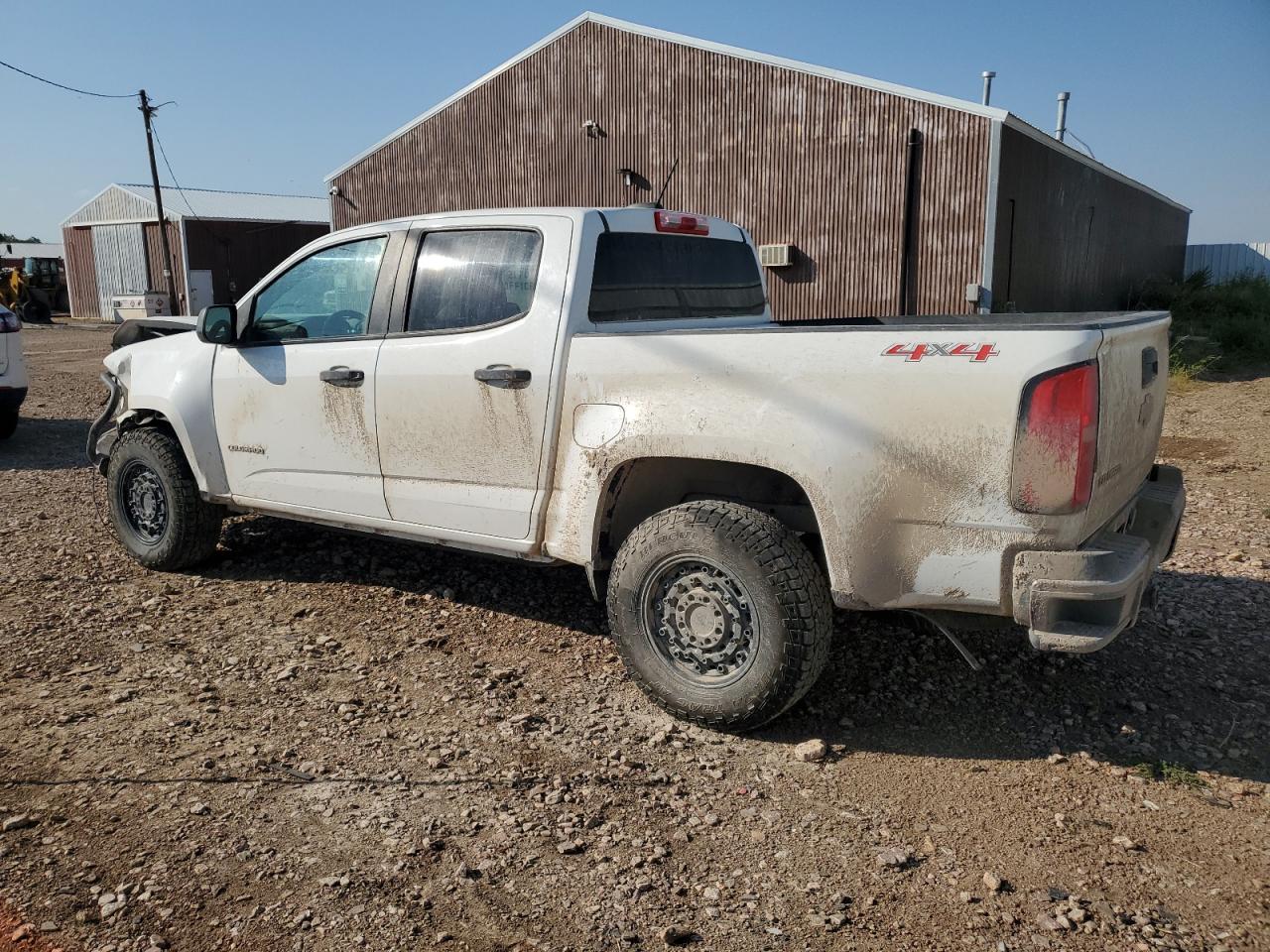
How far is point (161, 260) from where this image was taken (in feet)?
120

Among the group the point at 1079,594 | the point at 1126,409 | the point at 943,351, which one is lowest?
the point at 1079,594

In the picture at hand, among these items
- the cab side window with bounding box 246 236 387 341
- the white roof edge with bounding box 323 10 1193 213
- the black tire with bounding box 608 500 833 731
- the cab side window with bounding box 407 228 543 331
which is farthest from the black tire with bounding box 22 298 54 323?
the black tire with bounding box 608 500 833 731

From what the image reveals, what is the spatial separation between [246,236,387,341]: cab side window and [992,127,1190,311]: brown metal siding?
12614 mm

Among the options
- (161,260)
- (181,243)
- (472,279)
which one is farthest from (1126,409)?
(161,260)

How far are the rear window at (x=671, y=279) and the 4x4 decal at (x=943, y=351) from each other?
142 centimetres

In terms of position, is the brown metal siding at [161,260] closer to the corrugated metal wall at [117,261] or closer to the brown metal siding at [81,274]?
the corrugated metal wall at [117,261]

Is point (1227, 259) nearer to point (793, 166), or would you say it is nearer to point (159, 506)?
point (793, 166)

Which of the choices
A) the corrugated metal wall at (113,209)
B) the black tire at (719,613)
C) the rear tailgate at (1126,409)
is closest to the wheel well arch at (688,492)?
the black tire at (719,613)

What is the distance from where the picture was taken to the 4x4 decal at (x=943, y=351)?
3090mm

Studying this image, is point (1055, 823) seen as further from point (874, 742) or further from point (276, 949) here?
Answer: point (276, 949)

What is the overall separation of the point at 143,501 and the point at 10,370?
17.7ft

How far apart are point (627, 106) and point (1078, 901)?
18.1 m

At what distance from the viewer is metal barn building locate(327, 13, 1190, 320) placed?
15.5 metres

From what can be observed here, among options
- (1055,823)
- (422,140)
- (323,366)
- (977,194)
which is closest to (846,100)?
(977,194)
